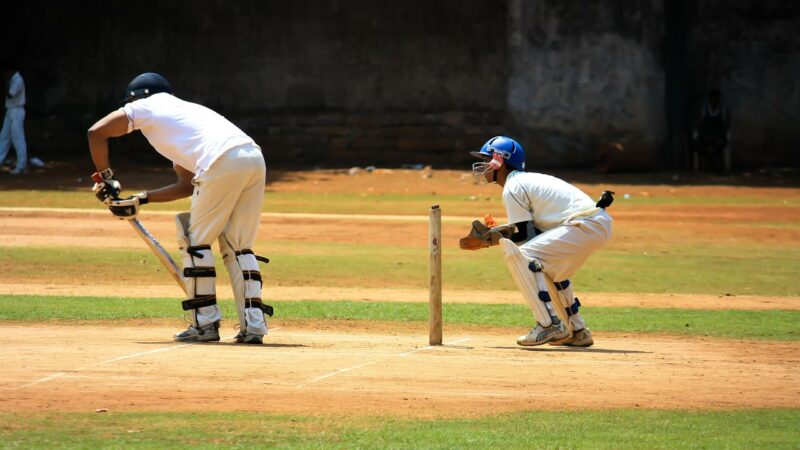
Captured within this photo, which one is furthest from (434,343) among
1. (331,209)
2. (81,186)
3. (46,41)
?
(46,41)

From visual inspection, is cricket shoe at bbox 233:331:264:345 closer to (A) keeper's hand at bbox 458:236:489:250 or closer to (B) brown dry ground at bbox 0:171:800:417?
(B) brown dry ground at bbox 0:171:800:417

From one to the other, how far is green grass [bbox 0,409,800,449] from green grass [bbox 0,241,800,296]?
843 cm

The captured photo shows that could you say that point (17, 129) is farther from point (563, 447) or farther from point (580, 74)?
point (563, 447)

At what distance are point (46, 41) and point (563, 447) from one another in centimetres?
2571

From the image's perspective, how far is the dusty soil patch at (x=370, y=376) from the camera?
27.5 feet

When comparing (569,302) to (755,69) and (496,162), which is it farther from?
(755,69)

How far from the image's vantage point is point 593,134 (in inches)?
1159

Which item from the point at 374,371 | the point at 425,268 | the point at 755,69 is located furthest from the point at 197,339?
the point at 755,69

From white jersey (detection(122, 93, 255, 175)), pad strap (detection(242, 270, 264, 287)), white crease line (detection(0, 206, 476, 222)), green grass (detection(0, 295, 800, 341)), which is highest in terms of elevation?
white jersey (detection(122, 93, 255, 175))

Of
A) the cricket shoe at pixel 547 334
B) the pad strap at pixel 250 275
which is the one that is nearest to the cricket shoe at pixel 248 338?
the pad strap at pixel 250 275

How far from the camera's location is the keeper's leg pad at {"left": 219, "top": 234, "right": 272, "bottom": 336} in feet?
33.8

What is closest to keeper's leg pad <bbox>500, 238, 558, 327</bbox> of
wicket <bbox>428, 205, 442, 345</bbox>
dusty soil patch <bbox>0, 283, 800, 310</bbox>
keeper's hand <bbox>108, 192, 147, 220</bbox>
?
wicket <bbox>428, 205, 442, 345</bbox>

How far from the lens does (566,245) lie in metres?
10.6

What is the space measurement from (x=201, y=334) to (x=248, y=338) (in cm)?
35
